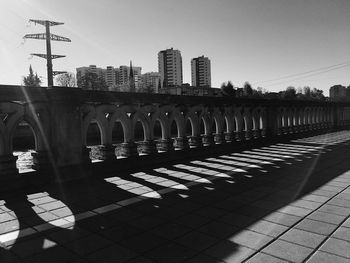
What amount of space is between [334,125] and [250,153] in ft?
37.5

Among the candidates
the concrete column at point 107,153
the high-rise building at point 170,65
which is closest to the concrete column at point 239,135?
the concrete column at point 107,153

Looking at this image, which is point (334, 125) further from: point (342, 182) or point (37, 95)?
point (37, 95)

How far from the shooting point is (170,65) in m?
152

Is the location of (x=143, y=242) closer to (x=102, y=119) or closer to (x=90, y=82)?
(x=102, y=119)

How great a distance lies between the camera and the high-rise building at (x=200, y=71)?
150288 mm

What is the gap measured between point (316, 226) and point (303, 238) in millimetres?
447

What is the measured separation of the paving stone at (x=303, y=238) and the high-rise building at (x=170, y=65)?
147 meters

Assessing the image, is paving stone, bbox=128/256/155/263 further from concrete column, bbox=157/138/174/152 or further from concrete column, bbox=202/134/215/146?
concrete column, bbox=202/134/215/146

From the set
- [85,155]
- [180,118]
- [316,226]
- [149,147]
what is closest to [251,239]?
[316,226]

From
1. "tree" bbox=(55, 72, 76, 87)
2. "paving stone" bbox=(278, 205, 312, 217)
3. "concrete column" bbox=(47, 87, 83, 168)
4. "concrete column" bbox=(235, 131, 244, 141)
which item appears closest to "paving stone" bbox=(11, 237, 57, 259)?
"concrete column" bbox=(47, 87, 83, 168)

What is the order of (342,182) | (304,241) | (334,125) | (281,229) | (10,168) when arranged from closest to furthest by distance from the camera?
(304,241), (281,229), (10,168), (342,182), (334,125)


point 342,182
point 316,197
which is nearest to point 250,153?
point 342,182

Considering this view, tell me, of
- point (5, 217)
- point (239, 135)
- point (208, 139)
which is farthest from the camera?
point (239, 135)

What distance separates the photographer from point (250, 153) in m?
9.67
